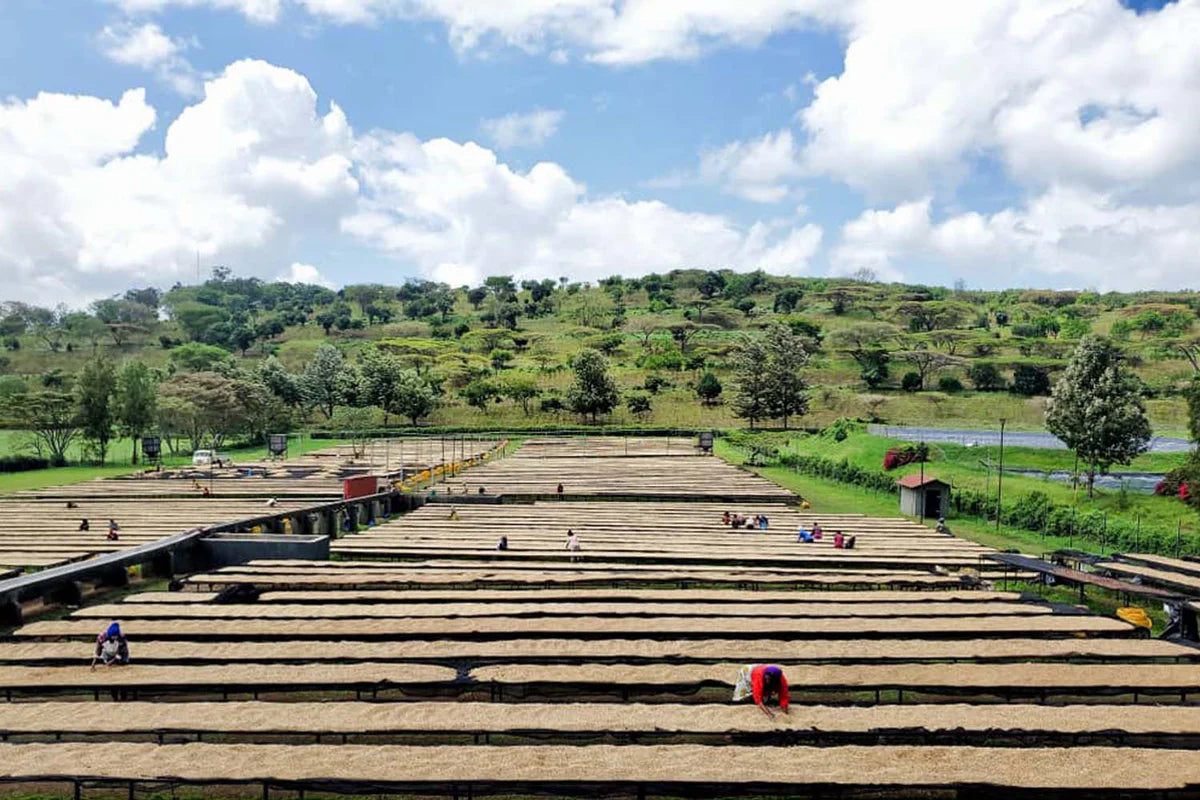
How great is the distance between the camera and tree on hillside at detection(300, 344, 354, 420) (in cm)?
8062

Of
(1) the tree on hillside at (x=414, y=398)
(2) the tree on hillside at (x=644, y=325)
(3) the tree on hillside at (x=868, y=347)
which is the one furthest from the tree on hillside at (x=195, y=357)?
(3) the tree on hillside at (x=868, y=347)

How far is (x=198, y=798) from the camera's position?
29.6 ft

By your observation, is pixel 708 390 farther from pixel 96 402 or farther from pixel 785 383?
pixel 96 402

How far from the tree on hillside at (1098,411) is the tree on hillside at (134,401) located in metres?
63.4

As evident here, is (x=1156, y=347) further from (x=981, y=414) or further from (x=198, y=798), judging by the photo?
(x=198, y=798)

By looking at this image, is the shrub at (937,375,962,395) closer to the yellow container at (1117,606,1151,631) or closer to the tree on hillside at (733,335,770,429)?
the tree on hillside at (733,335,770,429)

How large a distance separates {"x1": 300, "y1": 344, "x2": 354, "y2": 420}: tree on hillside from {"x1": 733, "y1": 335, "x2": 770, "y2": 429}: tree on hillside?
44.8 metres

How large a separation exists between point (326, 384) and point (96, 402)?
29.5 metres

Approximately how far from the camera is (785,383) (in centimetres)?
7350

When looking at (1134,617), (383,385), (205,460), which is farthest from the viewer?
(383,385)

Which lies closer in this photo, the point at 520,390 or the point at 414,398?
the point at 414,398

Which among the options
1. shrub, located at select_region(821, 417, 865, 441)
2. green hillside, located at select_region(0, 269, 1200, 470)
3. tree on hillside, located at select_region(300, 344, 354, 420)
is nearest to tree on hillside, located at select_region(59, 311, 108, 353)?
green hillside, located at select_region(0, 269, 1200, 470)

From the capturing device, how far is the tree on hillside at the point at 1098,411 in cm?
2981

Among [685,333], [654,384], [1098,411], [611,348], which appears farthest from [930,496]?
[685,333]
